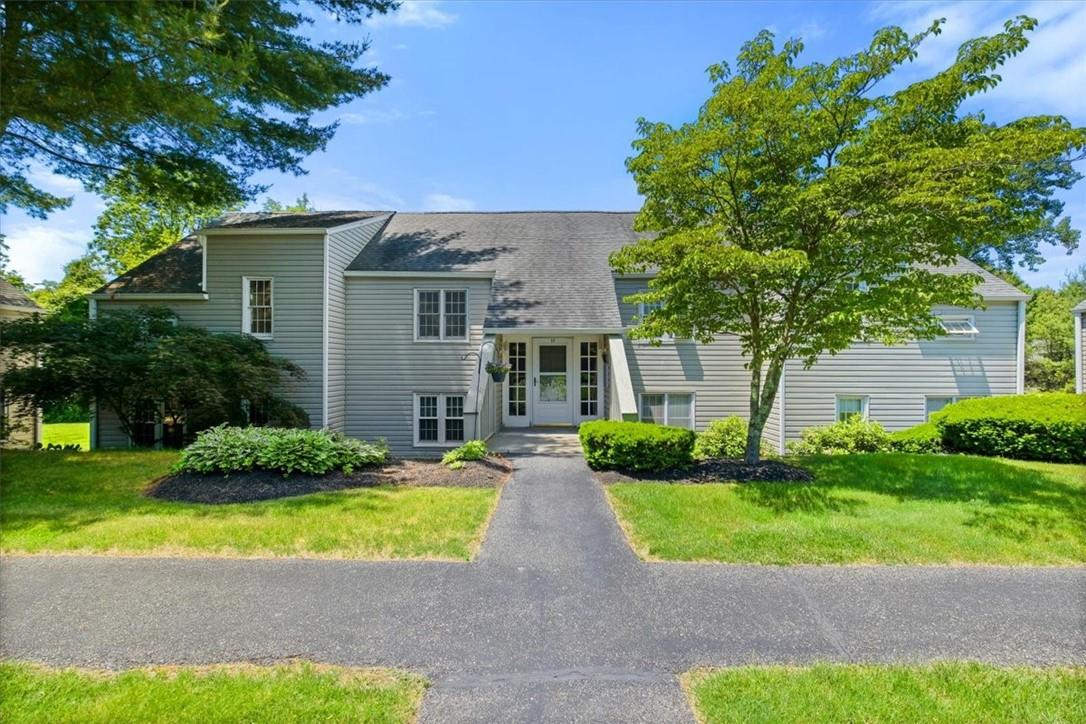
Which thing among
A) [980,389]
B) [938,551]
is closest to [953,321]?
[980,389]

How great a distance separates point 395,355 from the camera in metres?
12.7

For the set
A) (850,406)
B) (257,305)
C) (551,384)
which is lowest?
(850,406)

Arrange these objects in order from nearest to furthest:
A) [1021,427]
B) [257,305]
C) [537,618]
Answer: [537,618]
[1021,427]
[257,305]

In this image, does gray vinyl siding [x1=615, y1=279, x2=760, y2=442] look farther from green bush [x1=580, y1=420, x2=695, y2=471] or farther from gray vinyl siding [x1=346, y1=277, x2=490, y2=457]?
gray vinyl siding [x1=346, y1=277, x2=490, y2=457]

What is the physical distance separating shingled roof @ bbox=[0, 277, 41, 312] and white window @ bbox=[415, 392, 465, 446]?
42.6ft

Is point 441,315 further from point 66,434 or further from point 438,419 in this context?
point 66,434

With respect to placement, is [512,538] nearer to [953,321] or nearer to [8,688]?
[8,688]

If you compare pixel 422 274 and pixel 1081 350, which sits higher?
pixel 422 274

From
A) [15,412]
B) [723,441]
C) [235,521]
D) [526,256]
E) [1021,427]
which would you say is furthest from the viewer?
[526,256]

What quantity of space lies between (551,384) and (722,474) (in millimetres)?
5826

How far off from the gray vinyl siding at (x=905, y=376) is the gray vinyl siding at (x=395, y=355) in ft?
29.5

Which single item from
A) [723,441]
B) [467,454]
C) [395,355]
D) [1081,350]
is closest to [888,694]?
[467,454]

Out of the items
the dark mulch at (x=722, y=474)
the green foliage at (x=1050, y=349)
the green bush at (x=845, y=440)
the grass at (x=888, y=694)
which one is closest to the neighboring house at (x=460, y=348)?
the green bush at (x=845, y=440)

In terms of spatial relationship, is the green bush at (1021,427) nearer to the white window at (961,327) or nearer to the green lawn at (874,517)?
the green lawn at (874,517)
